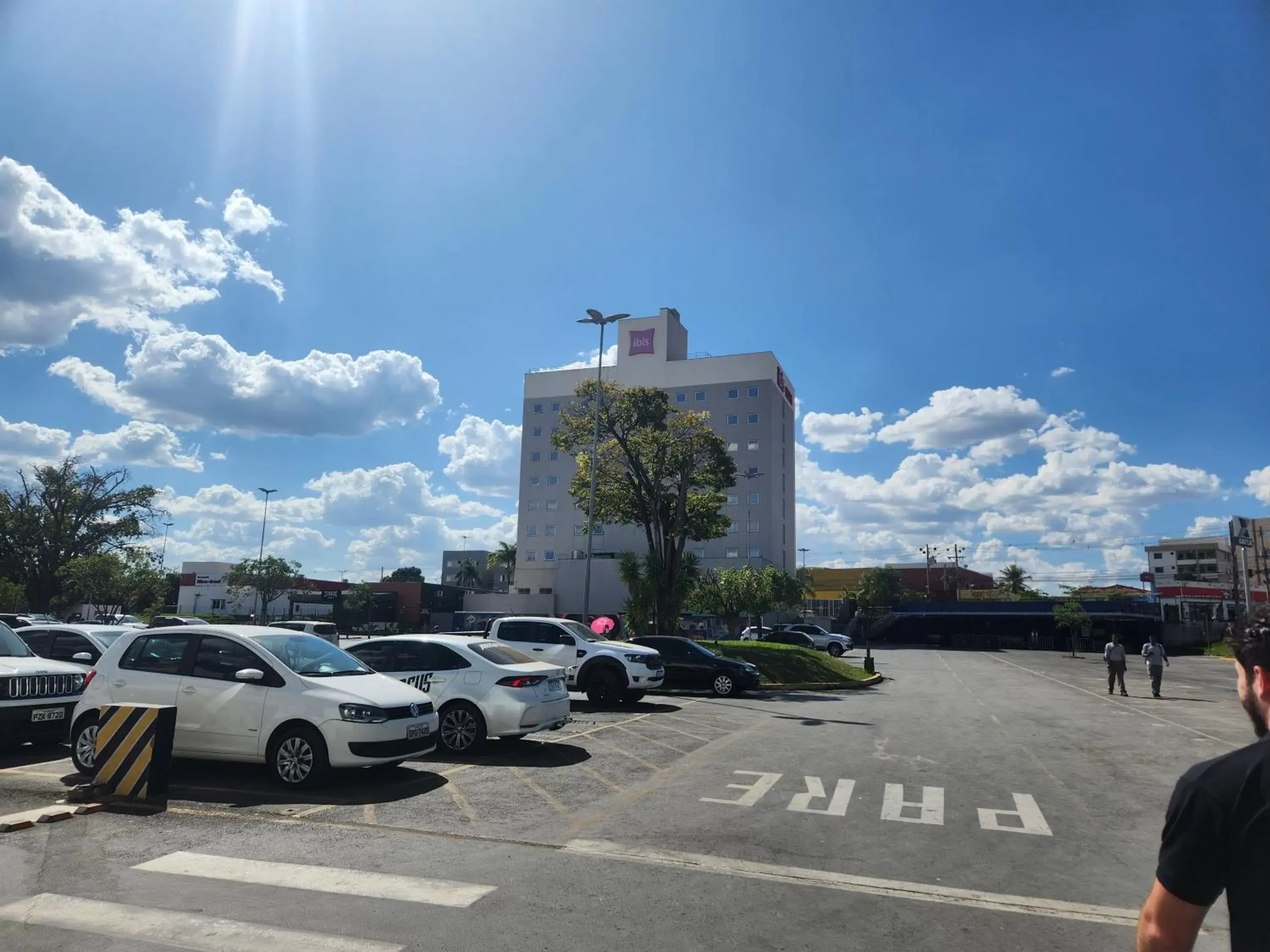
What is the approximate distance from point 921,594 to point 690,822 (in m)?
106

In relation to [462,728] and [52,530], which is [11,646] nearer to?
[462,728]

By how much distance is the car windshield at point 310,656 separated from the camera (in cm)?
902

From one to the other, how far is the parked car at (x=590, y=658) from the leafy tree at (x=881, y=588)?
77.1 metres

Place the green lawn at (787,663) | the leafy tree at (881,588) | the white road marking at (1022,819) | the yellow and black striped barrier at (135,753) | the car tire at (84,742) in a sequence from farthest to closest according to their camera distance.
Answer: the leafy tree at (881,588)
the green lawn at (787,663)
the car tire at (84,742)
the yellow and black striped barrier at (135,753)
the white road marking at (1022,819)

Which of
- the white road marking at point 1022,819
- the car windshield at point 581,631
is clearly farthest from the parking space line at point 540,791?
the car windshield at point 581,631

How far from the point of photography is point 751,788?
905 centimetres

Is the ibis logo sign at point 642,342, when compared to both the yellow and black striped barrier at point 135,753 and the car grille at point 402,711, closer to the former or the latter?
the car grille at point 402,711

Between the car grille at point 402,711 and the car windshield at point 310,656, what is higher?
the car windshield at point 310,656

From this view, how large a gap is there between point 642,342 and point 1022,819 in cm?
8371

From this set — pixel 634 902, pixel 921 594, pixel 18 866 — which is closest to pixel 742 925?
pixel 634 902

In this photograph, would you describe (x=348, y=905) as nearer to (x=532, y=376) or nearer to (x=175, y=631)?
(x=175, y=631)

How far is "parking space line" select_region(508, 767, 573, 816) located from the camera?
25.7 ft

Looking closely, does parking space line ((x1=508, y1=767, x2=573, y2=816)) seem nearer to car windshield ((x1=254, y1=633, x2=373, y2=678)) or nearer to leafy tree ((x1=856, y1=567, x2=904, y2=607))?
car windshield ((x1=254, y1=633, x2=373, y2=678))

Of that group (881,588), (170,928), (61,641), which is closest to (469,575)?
(881,588)
